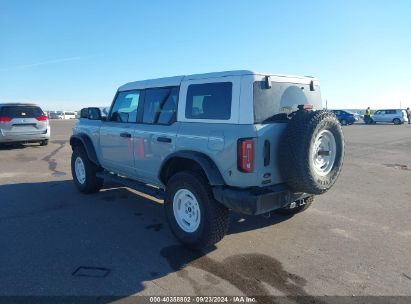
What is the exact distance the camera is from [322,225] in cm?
513

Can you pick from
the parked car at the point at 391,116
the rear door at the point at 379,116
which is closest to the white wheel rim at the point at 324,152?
the parked car at the point at 391,116

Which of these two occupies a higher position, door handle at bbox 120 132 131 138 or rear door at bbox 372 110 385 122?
rear door at bbox 372 110 385 122

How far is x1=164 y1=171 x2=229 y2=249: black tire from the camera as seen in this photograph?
4035mm

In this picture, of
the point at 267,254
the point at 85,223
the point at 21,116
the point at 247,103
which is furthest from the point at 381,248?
the point at 21,116

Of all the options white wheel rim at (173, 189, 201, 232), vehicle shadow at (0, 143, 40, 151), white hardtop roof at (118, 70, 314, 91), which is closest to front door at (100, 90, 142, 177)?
white hardtop roof at (118, 70, 314, 91)

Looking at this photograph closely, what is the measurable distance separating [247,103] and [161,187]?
207 cm

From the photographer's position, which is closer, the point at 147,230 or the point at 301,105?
the point at 301,105

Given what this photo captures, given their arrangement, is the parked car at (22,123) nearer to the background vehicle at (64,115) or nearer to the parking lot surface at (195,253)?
the parking lot surface at (195,253)

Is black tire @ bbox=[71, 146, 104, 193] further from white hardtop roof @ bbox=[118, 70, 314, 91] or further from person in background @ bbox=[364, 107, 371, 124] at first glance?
person in background @ bbox=[364, 107, 371, 124]

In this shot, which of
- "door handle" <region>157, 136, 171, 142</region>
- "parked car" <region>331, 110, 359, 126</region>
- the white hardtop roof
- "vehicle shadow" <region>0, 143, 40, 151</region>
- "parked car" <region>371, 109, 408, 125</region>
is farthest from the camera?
"parked car" <region>331, 110, 359, 126</region>

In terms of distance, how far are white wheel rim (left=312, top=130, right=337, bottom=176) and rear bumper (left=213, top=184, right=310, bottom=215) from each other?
523mm

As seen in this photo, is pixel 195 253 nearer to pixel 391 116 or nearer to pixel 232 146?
pixel 232 146

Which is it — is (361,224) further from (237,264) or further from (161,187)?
(161,187)

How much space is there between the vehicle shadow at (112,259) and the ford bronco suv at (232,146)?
16.0 inches
